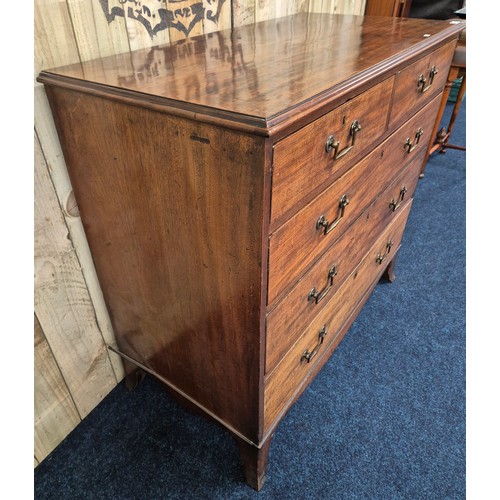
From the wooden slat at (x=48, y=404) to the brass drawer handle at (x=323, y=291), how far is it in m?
0.71

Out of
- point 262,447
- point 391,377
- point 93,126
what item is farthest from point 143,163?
point 391,377

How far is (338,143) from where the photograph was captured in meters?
0.81

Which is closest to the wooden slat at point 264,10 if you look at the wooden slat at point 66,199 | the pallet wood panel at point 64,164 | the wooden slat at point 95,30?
the pallet wood panel at point 64,164

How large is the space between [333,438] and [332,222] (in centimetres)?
76

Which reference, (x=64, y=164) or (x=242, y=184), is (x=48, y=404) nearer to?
(x=64, y=164)

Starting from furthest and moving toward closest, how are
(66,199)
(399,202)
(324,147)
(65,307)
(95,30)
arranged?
(399,202)
(65,307)
(66,199)
(95,30)
(324,147)

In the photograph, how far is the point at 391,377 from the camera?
150 centimetres

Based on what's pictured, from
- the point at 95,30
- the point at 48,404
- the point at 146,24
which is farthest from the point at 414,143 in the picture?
the point at 48,404

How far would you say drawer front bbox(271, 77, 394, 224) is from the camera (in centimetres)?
67

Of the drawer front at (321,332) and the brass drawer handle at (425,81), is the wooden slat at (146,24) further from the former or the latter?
the drawer front at (321,332)

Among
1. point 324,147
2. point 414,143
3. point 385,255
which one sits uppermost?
point 324,147

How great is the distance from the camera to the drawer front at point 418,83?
1048 millimetres

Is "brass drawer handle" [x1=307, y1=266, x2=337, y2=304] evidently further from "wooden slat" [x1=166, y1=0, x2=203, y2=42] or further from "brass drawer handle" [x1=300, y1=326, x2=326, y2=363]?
"wooden slat" [x1=166, y1=0, x2=203, y2=42]

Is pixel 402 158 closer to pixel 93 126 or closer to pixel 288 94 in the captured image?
pixel 288 94
